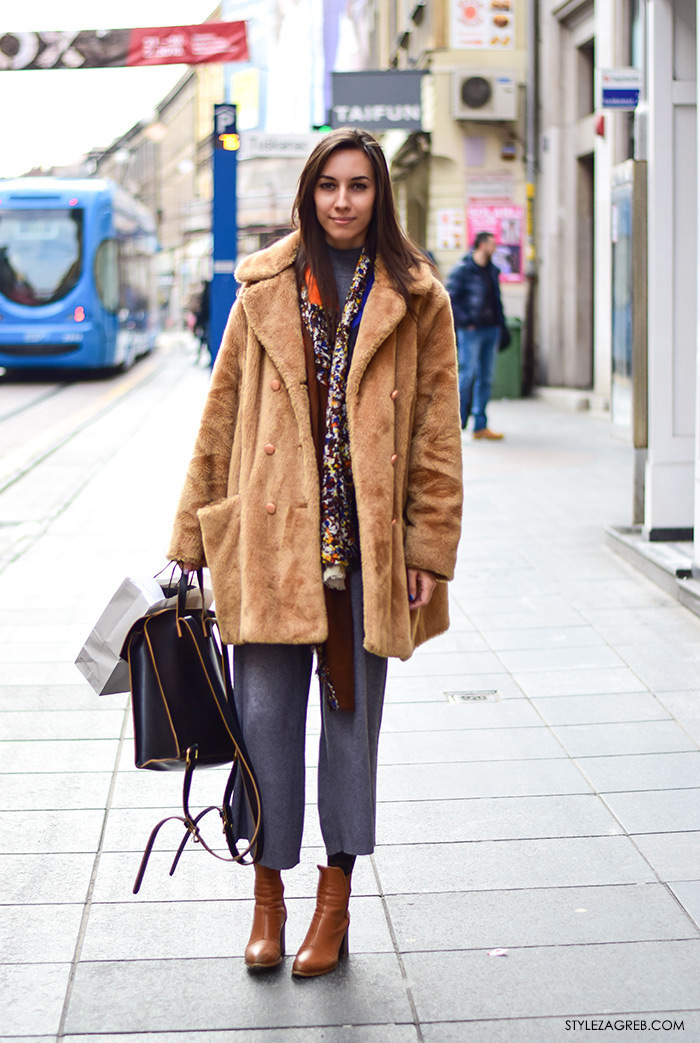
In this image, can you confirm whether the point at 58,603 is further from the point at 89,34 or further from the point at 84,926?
the point at 89,34

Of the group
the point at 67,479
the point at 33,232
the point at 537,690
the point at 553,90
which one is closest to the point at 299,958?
the point at 537,690

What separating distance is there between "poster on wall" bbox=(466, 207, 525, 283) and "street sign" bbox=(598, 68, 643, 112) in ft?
30.4

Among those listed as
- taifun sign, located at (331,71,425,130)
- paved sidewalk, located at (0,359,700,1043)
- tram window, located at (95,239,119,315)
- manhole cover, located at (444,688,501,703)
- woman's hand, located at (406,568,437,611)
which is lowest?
paved sidewalk, located at (0,359,700,1043)

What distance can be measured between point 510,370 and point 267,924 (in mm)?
15425

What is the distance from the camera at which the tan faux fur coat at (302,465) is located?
9.16 feet

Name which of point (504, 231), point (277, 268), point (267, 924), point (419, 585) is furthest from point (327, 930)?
point (504, 231)

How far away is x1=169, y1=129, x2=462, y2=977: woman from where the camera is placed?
2799 mm

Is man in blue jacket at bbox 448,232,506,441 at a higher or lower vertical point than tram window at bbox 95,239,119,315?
lower

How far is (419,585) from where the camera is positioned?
2.92 m

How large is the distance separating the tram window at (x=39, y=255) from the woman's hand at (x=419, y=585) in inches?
788

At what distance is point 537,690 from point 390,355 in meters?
2.49

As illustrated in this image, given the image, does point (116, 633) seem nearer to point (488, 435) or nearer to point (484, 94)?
point (488, 435)

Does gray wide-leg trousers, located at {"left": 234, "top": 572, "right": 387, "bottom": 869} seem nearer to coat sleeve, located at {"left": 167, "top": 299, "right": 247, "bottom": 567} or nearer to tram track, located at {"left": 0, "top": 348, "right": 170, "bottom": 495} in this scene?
coat sleeve, located at {"left": 167, "top": 299, "right": 247, "bottom": 567}

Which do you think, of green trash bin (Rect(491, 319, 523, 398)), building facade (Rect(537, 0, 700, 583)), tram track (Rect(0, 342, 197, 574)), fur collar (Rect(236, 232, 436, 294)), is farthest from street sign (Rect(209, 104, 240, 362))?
green trash bin (Rect(491, 319, 523, 398))
